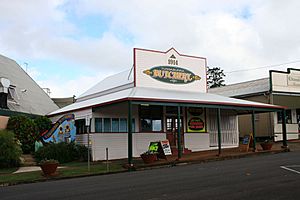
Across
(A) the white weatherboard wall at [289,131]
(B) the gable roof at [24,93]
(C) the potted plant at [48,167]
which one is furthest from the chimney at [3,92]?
(A) the white weatherboard wall at [289,131]

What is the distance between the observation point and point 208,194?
8.80 meters

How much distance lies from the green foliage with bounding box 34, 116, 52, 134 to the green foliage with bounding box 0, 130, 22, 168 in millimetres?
4862

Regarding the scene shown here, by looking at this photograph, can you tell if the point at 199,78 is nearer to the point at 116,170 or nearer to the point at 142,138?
the point at 142,138

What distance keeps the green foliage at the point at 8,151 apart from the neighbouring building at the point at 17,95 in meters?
3.99

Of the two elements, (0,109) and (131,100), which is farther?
(0,109)

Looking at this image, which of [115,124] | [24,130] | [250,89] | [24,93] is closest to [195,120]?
[115,124]

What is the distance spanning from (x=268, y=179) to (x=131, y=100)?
854 cm

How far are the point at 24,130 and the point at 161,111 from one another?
8613 millimetres

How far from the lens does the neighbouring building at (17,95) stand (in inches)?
981

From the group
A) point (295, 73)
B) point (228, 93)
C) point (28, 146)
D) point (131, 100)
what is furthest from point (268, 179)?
point (228, 93)

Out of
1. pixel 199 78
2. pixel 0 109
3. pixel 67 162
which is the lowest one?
pixel 67 162

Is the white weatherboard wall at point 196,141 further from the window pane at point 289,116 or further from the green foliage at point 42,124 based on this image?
the window pane at point 289,116

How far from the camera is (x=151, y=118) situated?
75.9 feet

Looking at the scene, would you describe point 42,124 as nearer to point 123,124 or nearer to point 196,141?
point 123,124
